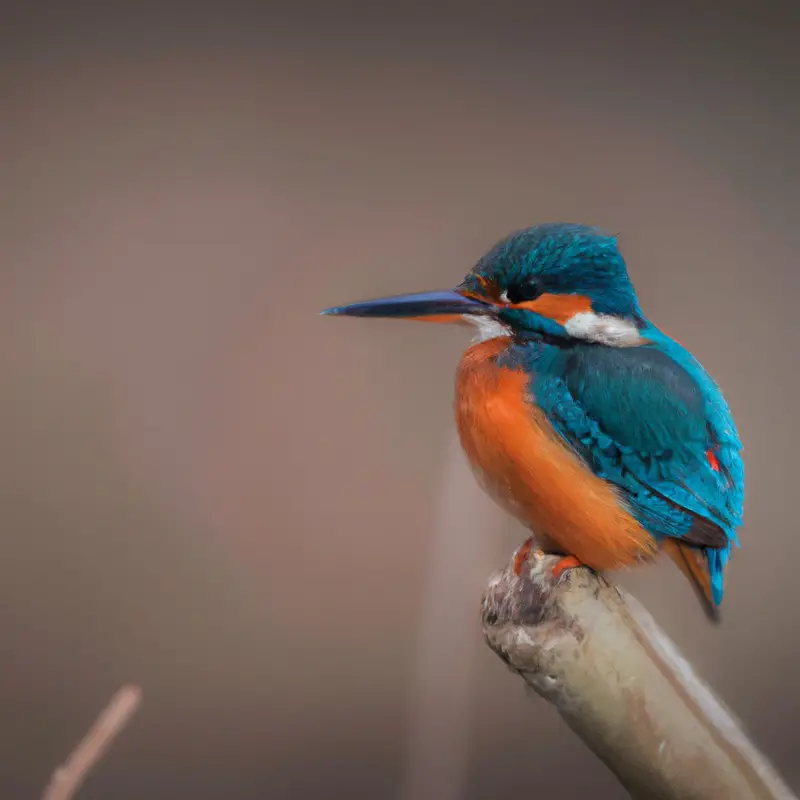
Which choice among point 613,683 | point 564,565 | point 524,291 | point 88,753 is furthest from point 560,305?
point 88,753

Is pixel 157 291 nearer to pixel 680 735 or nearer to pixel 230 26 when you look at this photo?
pixel 230 26

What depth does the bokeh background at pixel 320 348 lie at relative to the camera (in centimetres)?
95

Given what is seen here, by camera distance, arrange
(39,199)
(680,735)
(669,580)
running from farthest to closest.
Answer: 1. (39,199)
2. (669,580)
3. (680,735)

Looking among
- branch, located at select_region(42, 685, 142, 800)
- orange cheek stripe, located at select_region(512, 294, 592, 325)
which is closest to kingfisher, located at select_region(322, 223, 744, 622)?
orange cheek stripe, located at select_region(512, 294, 592, 325)

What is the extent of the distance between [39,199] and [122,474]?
0.40 m

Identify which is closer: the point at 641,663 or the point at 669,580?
the point at 641,663

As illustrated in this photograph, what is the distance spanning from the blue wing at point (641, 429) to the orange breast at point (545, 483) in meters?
0.02

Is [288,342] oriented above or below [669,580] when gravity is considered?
above

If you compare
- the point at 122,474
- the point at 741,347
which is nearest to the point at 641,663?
the point at 741,347

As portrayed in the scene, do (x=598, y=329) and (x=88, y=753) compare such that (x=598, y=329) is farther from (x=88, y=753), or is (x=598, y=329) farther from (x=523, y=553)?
(x=88, y=753)

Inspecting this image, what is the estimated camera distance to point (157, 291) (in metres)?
1.00

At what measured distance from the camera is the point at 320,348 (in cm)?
98

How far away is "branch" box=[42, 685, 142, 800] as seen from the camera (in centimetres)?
93

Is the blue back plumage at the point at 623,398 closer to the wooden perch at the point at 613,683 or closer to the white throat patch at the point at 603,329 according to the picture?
the white throat patch at the point at 603,329
